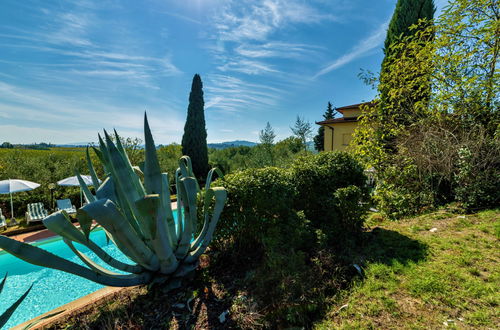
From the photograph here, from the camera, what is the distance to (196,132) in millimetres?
16062

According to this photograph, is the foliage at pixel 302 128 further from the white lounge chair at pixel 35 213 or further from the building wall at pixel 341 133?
the white lounge chair at pixel 35 213

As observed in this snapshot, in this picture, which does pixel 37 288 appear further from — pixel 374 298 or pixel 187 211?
pixel 374 298

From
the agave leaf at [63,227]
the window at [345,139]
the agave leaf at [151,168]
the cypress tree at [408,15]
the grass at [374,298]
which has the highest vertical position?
the cypress tree at [408,15]

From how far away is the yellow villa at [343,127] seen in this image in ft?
54.6

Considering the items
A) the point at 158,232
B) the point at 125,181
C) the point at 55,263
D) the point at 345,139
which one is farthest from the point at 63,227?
the point at 345,139

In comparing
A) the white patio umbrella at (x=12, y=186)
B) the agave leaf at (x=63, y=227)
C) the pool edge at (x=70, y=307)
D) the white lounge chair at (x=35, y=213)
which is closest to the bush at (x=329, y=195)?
the agave leaf at (x=63, y=227)

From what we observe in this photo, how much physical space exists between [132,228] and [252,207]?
1.76m

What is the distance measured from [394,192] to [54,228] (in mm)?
7510

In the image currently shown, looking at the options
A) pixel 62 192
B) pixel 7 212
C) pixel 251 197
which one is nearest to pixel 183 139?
pixel 62 192

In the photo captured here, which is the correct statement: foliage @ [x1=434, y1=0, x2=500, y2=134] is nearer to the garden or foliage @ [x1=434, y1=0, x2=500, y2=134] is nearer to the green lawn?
the garden

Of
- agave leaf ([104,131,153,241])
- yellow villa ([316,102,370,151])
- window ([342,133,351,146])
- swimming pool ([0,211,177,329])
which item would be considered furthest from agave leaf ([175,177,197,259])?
window ([342,133,351,146])

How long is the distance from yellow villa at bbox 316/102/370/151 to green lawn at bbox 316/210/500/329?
1365 centimetres

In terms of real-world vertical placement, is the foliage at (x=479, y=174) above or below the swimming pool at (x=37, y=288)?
above

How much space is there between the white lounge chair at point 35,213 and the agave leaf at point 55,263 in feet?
26.7
